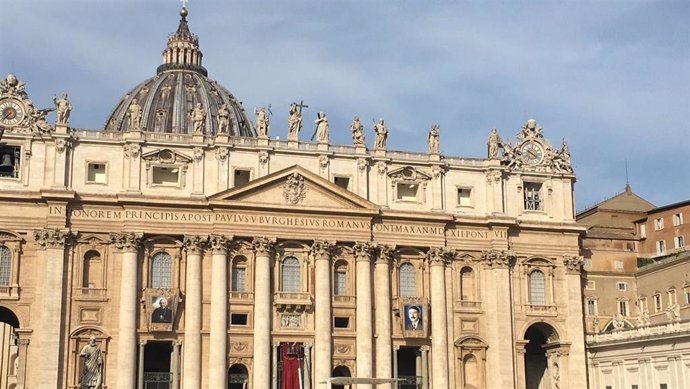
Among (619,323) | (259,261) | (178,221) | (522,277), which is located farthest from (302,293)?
(619,323)

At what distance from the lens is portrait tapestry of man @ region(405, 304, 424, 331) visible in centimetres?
6938

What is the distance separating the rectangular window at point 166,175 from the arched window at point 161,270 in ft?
15.0

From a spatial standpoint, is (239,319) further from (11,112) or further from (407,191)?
(11,112)

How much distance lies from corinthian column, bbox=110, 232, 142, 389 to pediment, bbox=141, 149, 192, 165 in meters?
5.25

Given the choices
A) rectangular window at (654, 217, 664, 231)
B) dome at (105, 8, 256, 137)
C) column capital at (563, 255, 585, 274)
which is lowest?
column capital at (563, 255, 585, 274)

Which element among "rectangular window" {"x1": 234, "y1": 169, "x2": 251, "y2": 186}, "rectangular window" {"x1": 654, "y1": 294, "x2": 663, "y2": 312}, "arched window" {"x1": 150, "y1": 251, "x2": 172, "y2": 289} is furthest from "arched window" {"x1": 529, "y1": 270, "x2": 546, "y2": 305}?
"arched window" {"x1": 150, "y1": 251, "x2": 172, "y2": 289}

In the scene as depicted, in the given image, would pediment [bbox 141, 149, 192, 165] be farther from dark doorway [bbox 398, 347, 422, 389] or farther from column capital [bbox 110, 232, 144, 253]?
→ dark doorway [bbox 398, 347, 422, 389]

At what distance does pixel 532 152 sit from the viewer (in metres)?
76.3

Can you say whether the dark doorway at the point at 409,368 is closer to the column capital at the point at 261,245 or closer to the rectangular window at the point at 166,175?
the column capital at the point at 261,245

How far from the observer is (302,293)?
68.2 m

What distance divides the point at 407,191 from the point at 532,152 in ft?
32.9

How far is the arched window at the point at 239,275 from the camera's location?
67688 mm

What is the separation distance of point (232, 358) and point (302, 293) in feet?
20.0

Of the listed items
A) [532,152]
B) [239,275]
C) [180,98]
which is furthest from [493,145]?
[180,98]
